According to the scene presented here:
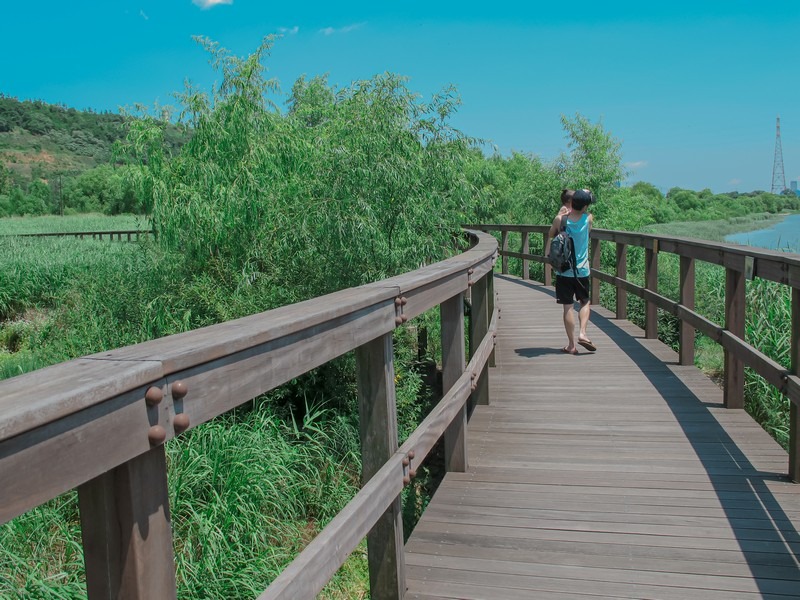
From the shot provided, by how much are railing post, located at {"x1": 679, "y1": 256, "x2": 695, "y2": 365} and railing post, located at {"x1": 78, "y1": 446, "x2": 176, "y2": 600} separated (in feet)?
19.0

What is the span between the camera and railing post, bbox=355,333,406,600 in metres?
2.54

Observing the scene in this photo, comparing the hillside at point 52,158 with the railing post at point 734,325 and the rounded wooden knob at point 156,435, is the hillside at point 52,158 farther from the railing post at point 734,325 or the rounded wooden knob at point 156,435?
the rounded wooden knob at point 156,435

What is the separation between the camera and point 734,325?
499 centimetres

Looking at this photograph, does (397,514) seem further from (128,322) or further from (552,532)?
(128,322)

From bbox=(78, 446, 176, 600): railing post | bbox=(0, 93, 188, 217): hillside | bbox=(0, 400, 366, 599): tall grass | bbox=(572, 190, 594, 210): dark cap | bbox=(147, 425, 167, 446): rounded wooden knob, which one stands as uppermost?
bbox=(0, 93, 188, 217): hillside

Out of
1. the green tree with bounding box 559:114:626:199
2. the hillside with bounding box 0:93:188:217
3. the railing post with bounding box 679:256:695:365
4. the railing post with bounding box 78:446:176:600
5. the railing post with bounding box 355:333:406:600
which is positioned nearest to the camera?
the railing post with bounding box 78:446:176:600

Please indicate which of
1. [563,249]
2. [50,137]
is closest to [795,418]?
[563,249]

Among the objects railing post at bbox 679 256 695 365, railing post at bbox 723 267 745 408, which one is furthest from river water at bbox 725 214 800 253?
railing post at bbox 723 267 745 408

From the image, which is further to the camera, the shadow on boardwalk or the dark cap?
the dark cap

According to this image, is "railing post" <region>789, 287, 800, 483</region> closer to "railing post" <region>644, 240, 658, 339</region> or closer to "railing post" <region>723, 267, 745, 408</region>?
"railing post" <region>723, 267, 745, 408</region>

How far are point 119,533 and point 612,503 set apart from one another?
3052 mm

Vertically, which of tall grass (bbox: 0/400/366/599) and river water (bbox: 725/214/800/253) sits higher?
river water (bbox: 725/214/800/253)

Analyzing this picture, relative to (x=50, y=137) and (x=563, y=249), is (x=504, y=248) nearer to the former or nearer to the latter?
(x=563, y=249)

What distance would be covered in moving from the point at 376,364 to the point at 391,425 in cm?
23
